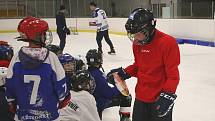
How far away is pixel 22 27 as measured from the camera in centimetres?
216

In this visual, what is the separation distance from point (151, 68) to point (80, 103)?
551mm

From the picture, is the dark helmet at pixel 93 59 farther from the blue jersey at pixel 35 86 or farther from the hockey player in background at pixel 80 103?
the blue jersey at pixel 35 86

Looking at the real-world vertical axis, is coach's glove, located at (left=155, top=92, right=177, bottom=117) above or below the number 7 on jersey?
below

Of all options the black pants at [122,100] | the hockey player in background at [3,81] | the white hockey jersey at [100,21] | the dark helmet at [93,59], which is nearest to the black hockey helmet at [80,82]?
the hockey player in background at [3,81]

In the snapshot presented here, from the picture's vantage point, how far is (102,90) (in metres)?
3.58

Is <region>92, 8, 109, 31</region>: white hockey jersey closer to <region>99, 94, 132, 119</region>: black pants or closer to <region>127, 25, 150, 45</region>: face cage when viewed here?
<region>99, 94, 132, 119</region>: black pants

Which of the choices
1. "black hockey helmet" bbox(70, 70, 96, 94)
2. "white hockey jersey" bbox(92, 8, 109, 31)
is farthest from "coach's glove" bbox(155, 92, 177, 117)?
"white hockey jersey" bbox(92, 8, 109, 31)

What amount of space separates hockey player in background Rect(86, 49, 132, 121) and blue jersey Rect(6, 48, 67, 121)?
1282mm

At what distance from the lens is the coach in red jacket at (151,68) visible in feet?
7.48

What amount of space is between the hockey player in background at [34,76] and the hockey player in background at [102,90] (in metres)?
1.30

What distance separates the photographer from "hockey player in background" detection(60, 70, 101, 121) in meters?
2.64

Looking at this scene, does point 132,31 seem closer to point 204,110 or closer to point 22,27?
point 22,27

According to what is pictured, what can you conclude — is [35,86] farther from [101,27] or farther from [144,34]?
[101,27]

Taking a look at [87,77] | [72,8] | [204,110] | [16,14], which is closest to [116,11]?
[72,8]
